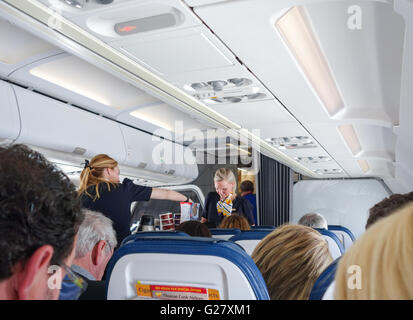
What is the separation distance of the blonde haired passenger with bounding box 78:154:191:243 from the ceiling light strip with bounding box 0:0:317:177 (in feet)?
2.56

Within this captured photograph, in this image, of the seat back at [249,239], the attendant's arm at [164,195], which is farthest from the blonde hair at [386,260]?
the attendant's arm at [164,195]

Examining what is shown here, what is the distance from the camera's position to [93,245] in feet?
7.00

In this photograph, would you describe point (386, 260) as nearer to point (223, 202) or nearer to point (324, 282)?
point (324, 282)

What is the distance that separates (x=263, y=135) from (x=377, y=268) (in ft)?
17.8

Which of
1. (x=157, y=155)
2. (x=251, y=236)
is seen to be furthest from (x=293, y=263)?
(x=157, y=155)

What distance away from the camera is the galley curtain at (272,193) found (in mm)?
8930

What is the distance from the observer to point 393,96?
4324 millimetres

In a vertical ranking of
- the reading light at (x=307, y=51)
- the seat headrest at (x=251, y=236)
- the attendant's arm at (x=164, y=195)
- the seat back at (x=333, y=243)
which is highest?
the reading light at (x=307, y=51)

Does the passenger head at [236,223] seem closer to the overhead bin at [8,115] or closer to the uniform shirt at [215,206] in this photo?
the uniform shirt at [215,206]

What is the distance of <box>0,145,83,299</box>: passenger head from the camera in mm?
711

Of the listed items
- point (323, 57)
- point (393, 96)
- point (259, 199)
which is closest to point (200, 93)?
point (323, 57)

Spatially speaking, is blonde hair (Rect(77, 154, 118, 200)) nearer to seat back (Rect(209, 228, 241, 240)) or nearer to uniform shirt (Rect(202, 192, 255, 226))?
seat back (Rect(209, 228, 241, 240))

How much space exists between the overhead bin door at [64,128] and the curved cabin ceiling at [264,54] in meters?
1.32
